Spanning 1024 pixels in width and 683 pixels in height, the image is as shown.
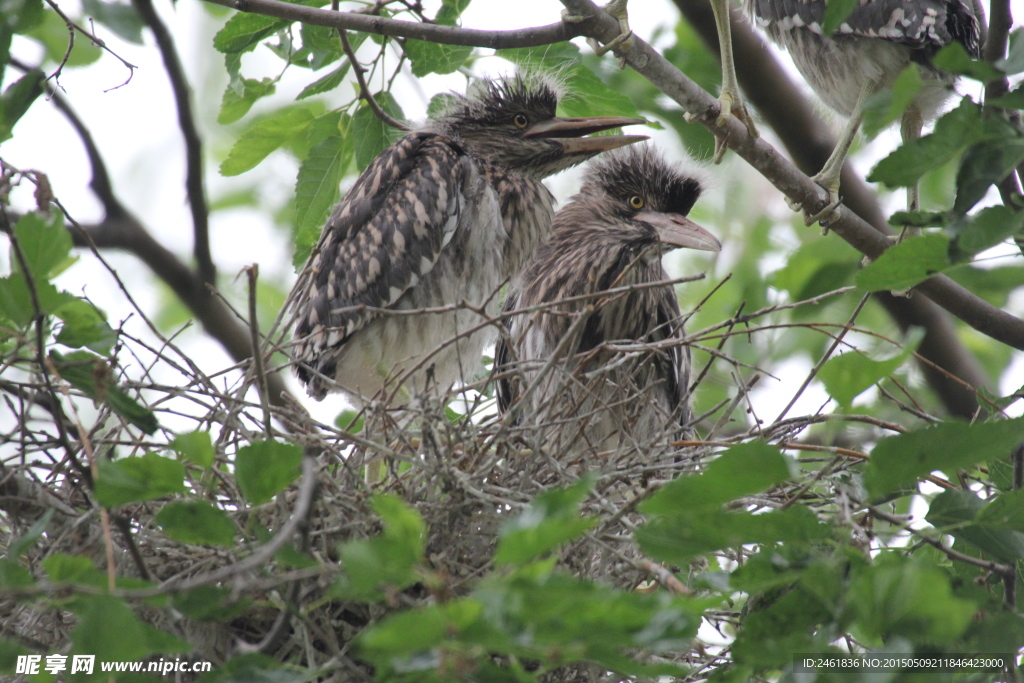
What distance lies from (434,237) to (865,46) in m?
1.20

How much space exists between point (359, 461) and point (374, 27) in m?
0.82

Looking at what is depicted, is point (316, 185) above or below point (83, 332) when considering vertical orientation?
above

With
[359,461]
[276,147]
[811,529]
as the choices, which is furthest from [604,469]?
[276,147]

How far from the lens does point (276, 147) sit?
238 centimetres

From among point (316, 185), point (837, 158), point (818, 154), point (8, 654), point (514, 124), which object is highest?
point (818, 154)

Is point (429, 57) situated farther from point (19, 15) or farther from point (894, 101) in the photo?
point (894, 101)

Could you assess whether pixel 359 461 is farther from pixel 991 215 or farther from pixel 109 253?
pixel 109 253

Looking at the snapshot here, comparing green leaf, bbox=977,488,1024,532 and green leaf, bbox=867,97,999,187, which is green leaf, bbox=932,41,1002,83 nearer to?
green leaf, bbox=867,97,999,187

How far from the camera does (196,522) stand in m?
1.02

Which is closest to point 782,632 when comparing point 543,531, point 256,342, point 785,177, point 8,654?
point 543,531

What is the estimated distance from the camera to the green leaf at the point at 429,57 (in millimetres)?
2150

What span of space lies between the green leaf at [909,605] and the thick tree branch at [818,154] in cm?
246

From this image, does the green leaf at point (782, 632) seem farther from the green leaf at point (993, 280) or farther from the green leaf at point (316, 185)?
the green leaf at point (993, 280)

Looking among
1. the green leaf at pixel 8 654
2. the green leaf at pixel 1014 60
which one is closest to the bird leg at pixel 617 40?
the green leaf at pixel 1014 60
